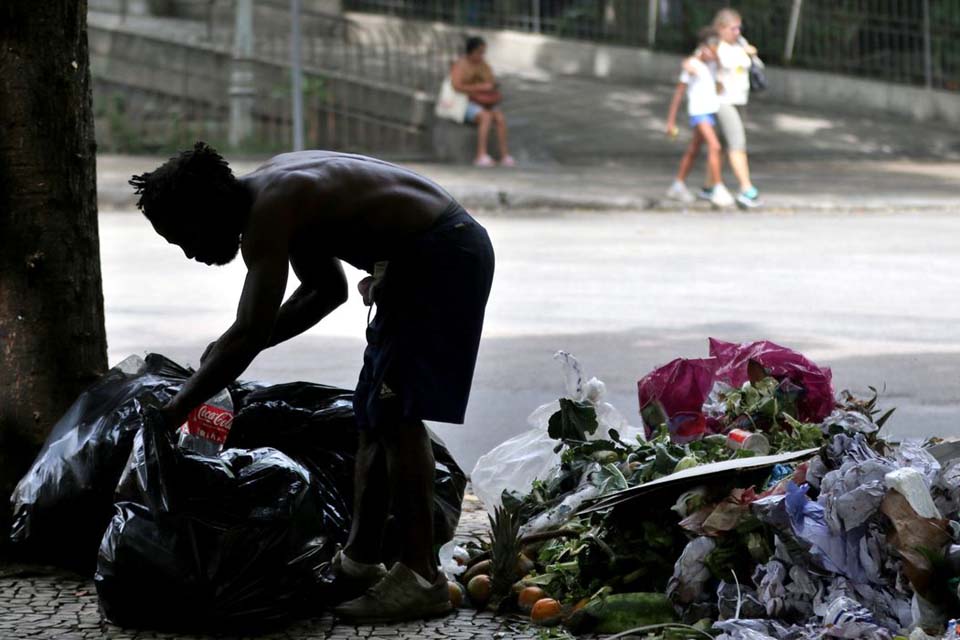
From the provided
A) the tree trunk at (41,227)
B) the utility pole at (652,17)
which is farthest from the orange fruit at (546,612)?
the utility pole at (652,17)

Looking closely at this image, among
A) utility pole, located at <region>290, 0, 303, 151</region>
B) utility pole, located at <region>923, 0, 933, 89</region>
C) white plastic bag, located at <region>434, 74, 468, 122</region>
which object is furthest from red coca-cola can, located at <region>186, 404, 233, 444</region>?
utility pole, located at <region>923, 0, 933, 89</region>

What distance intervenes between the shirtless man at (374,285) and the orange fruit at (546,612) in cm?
26

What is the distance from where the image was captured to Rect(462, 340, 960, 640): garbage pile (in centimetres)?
364

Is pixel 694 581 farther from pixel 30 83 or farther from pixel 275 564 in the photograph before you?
pixel 30 83

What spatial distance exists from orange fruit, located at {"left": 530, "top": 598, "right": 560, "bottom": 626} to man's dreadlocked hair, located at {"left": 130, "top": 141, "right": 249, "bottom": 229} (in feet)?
4.19

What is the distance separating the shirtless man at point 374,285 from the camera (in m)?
3.87

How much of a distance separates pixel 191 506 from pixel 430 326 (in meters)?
0.76

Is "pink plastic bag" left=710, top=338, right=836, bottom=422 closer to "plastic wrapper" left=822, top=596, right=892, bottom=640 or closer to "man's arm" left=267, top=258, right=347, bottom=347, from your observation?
"plastic wrapper" left=822, top=596, right=892, bottom=640

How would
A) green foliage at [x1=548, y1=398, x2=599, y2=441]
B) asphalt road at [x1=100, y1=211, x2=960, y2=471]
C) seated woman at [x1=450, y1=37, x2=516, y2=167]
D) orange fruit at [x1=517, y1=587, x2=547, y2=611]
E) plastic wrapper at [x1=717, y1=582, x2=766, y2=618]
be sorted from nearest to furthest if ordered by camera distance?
plastic wrapper at [x1=717, y1=582, x2=766, y2=618] < orange fruit at [x1=517, y1=587, x2=547, y2=611] < green foliage at [x1=548, y1=398, x2=599, y2=441] < asphalt road at [x1=100, y1=211, x2=960, y2=471] < seated woman at [x1=450, y1=37, x2=516, y2=167]

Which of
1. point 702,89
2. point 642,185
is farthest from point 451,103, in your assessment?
point 702,89

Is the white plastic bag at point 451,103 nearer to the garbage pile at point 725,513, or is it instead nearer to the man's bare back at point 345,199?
the garbage pile at point 725,513

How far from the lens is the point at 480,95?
17891mm

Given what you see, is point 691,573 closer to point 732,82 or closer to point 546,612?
point 546,612

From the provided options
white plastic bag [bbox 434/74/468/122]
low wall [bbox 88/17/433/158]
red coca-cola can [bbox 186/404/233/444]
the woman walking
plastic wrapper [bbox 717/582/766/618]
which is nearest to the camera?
plastic wrapper [bbox 717/582/766/618]
